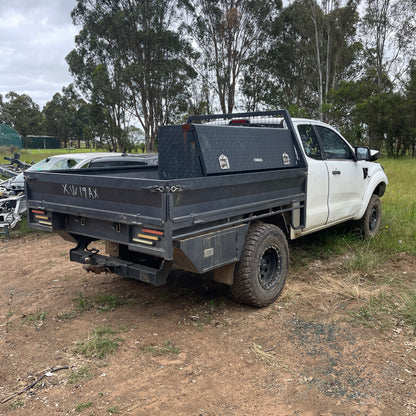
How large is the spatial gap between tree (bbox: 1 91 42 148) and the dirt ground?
198 ft

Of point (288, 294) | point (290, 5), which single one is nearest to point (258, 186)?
point (288, 294)

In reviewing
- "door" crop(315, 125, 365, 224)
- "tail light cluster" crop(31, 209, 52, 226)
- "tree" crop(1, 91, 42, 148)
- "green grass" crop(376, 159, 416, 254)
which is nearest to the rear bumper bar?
"tail light cluster" crop(31, 209, 52, 226)

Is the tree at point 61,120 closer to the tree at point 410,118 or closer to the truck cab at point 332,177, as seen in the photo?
the tree at point 410,118

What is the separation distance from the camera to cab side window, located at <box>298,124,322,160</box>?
5.05 m

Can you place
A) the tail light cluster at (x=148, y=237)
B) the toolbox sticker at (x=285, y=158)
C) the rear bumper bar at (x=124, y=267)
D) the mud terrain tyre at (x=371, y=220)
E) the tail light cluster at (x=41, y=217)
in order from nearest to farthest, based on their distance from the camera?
the tail light cluster at (x=148, y=237) < the rear bumper bar at (x=124, y=267) < the tail light cluster at (x=41, y=217) < the toolbox sticker at (x=285, y=158) < the mud terrain tyre at (x=371, y=220)

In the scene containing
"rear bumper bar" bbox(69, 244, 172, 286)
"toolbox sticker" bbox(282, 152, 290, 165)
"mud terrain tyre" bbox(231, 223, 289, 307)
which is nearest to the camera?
"rear bumper bar" bbox(69, 244, 172, 286)

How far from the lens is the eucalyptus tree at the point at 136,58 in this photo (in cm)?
2656

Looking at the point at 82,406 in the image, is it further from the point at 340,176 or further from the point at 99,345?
the point at 340,176

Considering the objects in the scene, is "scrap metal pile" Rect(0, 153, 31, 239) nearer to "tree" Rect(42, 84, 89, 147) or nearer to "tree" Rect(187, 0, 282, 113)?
"tree" Rect(187, 0, 282, 113)

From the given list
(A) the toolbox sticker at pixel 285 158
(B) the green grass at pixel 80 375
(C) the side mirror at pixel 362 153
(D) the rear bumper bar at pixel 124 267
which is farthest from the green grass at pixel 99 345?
(C) the side mirror at pixel 362 153

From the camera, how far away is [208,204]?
347 centimetres

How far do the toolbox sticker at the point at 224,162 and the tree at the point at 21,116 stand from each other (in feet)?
A: 201

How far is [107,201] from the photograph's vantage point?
140 inches

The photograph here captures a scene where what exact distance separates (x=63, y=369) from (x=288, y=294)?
8.27ft
